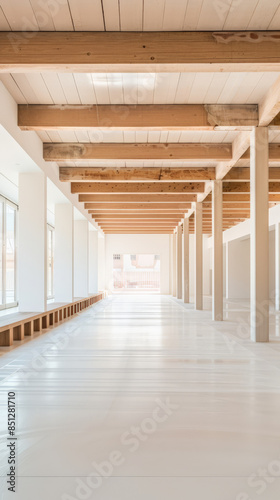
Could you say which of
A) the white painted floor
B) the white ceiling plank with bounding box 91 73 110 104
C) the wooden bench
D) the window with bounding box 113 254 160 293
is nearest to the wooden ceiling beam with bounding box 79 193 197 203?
the wooden bench

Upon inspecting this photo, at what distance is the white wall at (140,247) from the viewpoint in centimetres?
2309

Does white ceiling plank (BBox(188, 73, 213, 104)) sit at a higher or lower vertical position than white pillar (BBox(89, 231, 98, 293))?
higher

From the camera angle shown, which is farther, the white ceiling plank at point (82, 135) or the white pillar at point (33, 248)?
the white pillar at point (33, 248)

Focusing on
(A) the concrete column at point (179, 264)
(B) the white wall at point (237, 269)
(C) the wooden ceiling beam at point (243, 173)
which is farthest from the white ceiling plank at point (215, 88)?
(B) the white wall at point (237, 269)

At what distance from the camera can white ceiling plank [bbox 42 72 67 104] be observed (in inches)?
210

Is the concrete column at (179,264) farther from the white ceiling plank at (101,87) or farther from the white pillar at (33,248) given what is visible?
the white ceiling plank at (101,87)

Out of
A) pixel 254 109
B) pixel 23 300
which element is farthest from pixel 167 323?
pixel 254 109

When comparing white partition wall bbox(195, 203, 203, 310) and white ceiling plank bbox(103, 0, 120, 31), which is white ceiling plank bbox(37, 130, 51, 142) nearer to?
white ceiling plank bbox(103, 0, 120, 31)

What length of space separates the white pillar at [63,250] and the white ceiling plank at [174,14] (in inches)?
286

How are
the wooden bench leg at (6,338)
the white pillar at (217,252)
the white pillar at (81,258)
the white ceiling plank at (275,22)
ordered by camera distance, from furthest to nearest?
1. the white pillar at (81,258)
2. the white pillar at (217,252)
3. the wooden bench leg at (6,338)
4. the white ceiling plank at (275,22)

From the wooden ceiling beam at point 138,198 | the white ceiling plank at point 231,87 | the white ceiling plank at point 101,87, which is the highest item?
the white ceiling plank at point 101,87

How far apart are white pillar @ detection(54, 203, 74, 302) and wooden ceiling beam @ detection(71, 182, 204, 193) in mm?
662

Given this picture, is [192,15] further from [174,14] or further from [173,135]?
[173,135]

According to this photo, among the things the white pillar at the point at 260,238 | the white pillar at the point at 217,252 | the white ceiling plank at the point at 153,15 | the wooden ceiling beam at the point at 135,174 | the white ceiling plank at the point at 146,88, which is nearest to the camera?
the white ceiling plank at the point at 153,15
